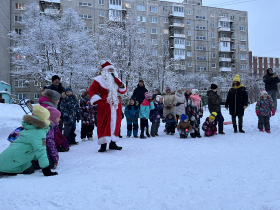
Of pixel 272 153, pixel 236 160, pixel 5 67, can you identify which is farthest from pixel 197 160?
pixel 5 67


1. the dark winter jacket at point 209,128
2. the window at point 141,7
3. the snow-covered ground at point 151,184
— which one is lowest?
the snow-covered ground at point 151,184

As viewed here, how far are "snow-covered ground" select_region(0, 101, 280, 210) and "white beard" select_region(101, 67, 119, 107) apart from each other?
53.6 inches

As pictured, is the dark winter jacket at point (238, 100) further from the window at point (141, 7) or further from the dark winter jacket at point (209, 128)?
the window at point (141, 7)

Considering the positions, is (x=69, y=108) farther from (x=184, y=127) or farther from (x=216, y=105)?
(x=216, y=105)

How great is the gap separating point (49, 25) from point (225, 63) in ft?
141

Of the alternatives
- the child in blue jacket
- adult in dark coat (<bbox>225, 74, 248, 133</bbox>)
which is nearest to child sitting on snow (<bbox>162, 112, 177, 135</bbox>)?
the child in blue jacket

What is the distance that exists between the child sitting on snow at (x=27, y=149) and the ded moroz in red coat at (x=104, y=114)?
2101 mm

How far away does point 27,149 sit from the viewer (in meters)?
3.53

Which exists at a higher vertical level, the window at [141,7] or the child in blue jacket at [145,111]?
the window at [141,7]

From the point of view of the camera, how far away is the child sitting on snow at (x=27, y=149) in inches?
136

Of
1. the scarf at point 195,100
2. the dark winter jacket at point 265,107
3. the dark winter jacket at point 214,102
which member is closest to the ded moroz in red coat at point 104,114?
the scarf at point 195,100

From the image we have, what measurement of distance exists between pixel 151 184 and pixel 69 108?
4610 mm

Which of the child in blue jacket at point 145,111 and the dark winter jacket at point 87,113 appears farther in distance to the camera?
the child in blue jacket at point 145,111

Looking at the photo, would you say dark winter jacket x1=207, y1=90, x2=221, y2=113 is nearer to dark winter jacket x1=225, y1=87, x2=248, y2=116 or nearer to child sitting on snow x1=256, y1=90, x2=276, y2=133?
dark winter jacket x1=225, y1=87, x2=248, y2=116
